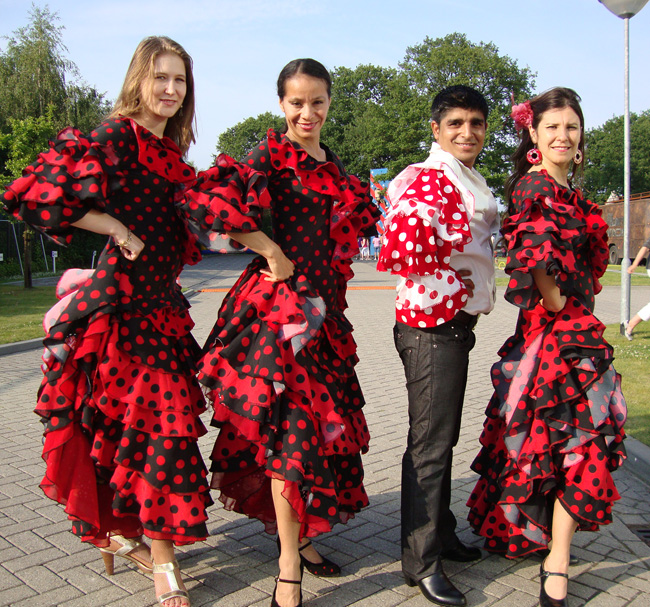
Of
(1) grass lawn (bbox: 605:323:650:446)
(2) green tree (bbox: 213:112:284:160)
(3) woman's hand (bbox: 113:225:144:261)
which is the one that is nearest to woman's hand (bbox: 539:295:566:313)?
(3) woman's hand (bbox: 113:225:144:261)

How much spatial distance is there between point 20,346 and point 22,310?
4278 mm

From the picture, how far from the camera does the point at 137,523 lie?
2.87 m

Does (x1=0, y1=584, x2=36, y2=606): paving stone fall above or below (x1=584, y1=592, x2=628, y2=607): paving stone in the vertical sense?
above

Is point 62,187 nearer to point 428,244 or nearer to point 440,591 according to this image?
→ point 428,244

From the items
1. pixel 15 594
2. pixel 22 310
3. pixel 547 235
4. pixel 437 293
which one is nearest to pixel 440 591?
pixel 437 293

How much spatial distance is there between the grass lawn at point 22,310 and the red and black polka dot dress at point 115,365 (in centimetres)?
773

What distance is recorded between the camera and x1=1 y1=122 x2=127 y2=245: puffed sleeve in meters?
2.51

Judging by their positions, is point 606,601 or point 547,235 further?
point 606,601

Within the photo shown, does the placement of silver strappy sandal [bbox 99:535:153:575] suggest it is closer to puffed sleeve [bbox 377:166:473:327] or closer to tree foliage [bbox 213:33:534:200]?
puffed sleeve [bbox 377:166:473:327]

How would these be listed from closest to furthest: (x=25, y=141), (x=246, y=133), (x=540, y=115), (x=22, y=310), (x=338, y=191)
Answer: (x=338, y=191) → (x=540, y=115) → (x=22, y=310) → (x=25, y=141) → (x=246, y=133)

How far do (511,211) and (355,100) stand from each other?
59234 millimetres

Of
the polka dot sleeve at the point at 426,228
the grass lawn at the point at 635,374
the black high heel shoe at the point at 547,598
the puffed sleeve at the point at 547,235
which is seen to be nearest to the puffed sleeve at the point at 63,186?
the polka dot sleeve at the point at 426,228

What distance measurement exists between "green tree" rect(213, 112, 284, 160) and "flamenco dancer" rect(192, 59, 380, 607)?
6170 cm

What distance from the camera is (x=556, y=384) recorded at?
2.74 metres
